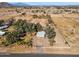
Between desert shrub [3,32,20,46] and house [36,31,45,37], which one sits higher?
house [36,31,45,37]

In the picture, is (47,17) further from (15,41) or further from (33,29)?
(15,41)

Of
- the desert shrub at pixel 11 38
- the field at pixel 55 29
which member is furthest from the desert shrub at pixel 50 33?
the desert shrub at pixel 11 38

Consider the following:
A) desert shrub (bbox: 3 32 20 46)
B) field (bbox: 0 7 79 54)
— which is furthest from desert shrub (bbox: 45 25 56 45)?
desert shrub (bbox: 3 32 20 46)

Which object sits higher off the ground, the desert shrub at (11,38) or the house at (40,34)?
the house at (40,34)

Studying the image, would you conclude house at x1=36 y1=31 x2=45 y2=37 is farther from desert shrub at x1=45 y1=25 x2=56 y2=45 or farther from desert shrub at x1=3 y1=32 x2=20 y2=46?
desert shrub at x1=3 y1=32 x2=20 y2=46

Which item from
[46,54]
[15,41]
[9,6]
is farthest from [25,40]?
[9,6]

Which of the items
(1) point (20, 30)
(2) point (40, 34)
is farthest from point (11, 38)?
(2) point (40, 34)

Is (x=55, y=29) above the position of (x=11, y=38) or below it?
above

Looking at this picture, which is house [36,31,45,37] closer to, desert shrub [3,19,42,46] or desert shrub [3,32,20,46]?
desert shrub [3,19,42,46]

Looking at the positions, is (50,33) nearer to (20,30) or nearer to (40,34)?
(40,34)

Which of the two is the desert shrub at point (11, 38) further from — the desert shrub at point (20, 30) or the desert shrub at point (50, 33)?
the desert shrub at point (50, 33)

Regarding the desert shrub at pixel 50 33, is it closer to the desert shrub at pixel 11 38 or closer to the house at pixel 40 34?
the house at pixel 40 34

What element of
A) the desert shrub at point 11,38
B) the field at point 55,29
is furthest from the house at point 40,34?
the desert shrub at point 11,38
